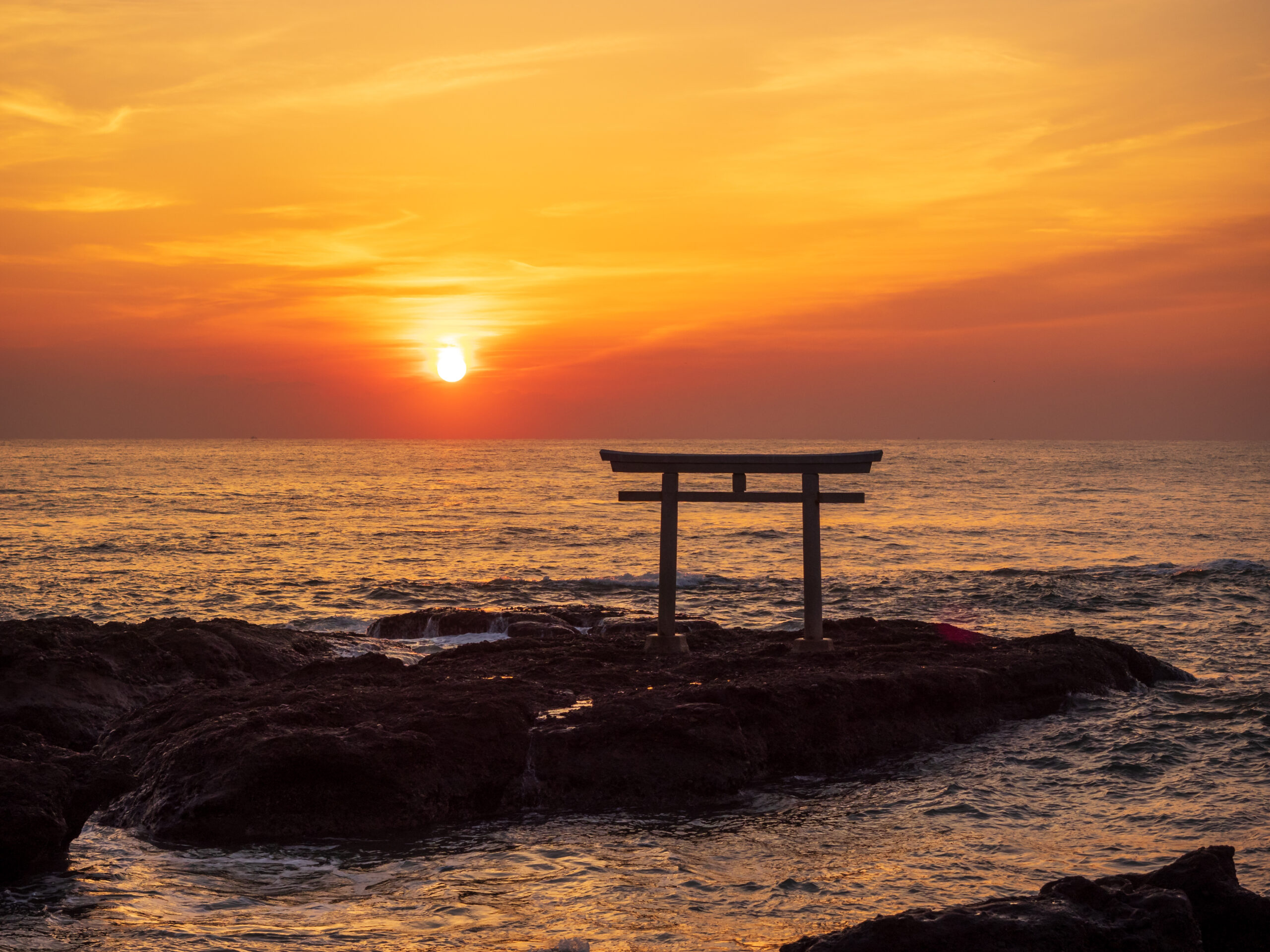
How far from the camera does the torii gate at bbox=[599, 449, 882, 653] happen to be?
45.1ft

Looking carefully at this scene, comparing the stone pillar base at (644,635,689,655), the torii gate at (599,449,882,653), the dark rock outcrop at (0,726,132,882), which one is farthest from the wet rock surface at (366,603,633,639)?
the dark rock outcrop at (0,726,132,882)

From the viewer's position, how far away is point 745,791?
9.73 metres

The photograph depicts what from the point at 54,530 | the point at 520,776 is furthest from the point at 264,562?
the point at 520,776

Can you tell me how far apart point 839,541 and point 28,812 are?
36.4 m

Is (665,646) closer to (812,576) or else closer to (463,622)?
(812,576)

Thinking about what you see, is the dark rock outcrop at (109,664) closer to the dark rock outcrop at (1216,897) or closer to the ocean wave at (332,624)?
the ocean wave at (332,624)

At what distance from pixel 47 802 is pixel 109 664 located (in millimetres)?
5176

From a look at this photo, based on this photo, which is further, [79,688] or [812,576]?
[812,576]

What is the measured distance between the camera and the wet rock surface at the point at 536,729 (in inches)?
349

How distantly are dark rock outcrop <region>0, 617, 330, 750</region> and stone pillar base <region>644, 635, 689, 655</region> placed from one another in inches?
207

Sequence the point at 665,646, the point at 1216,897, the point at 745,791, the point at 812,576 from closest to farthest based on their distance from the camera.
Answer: the point at 1216,897, the point at 745,791, the point at 665,646, the point at 812,576

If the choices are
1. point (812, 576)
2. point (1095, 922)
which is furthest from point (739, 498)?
point (1095, 922)

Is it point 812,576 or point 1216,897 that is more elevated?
point 812,576

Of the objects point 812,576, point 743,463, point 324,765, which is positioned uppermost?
point 743,463
